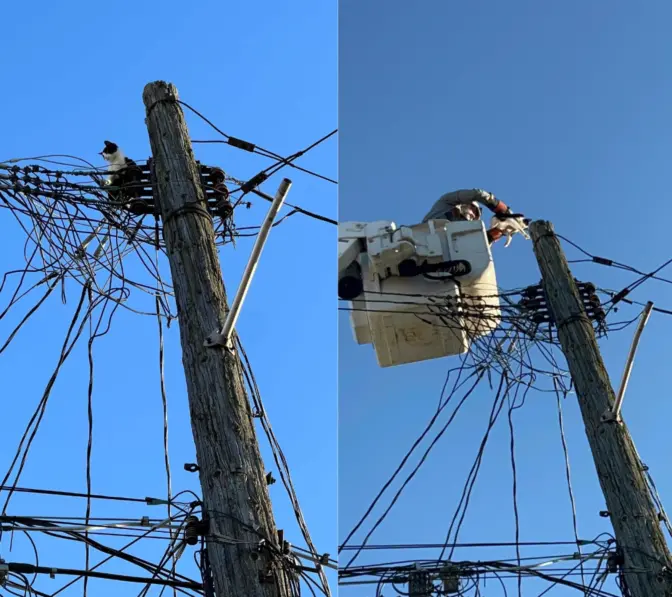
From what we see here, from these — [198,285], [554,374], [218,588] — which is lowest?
[218,588]

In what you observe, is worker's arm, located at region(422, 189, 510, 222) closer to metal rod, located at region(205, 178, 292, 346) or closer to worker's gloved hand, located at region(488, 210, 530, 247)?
worker's gloved hand, located at region(488, 210, 530, 247)

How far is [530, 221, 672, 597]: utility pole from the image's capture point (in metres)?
5.49

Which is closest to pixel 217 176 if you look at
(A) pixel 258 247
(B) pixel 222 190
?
(B) pixel 222 190

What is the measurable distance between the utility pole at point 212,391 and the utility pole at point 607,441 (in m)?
2.57

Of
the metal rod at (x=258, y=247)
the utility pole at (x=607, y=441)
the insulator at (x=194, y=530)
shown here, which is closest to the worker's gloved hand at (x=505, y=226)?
the utility pole at (x=607, y=441)

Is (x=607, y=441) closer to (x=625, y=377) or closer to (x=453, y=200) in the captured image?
(x=625, y=377)

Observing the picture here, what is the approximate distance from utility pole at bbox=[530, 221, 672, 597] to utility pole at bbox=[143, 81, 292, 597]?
8.42ft

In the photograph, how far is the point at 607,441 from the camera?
241 inches

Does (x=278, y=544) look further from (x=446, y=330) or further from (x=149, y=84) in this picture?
(x=446, y=330)

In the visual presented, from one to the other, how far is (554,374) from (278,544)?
4444 millimetres

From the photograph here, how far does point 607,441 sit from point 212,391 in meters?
2.96

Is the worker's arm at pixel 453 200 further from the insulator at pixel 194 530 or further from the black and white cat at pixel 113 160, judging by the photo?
the insulator at pixel 194 530

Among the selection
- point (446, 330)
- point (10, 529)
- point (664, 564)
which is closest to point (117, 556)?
point (10, 529)

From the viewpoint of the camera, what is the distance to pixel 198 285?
15.7 feet
